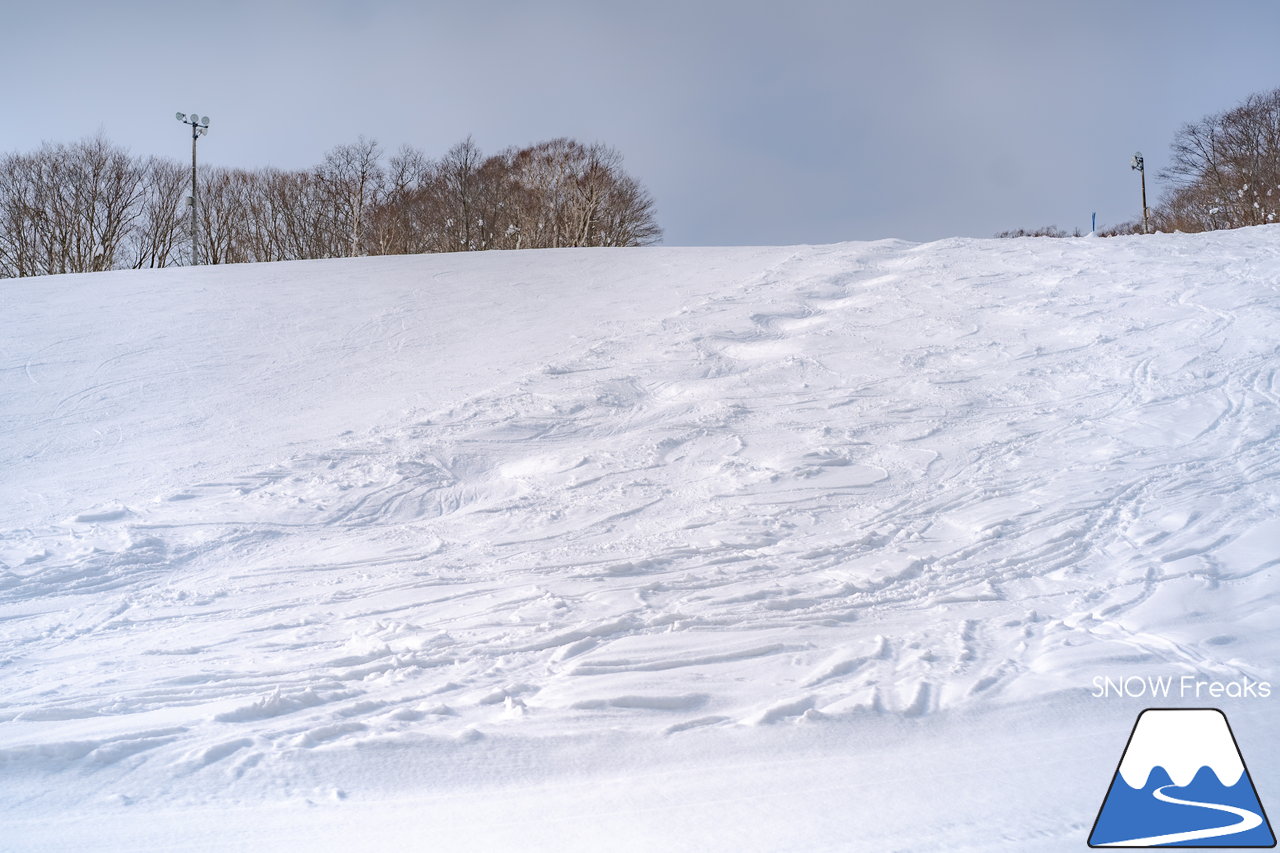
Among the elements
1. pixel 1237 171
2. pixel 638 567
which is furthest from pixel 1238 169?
pixel 638 567

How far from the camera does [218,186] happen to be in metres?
35.3

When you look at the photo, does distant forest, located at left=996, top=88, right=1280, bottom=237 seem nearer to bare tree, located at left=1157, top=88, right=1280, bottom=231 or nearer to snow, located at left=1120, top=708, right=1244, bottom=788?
bare tree, located at left=1157, top=88, right=1280, bottom=231

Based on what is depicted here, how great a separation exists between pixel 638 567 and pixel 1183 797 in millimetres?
2929

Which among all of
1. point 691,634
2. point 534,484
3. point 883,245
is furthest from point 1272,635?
point 883,245

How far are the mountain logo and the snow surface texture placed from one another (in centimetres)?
12

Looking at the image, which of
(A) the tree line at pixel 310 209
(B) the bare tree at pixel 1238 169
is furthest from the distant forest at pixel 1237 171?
(A) the tree line at pixel 310 209

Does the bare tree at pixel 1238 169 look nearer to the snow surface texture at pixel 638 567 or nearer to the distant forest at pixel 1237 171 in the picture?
the distant forest at pixel 1237 171

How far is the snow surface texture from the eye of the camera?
2.90 m

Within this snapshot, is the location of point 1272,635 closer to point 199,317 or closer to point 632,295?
point 632,295

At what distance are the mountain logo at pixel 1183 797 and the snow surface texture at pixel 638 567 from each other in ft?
0.39

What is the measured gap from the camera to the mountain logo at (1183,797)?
8.09 feet

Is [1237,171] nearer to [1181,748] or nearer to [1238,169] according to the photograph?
[1238,169]

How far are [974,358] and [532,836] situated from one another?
7.26 metres

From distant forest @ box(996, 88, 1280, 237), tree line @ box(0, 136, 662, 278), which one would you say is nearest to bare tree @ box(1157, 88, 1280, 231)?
distant forest @ box(996, 88, 1280, 237)
